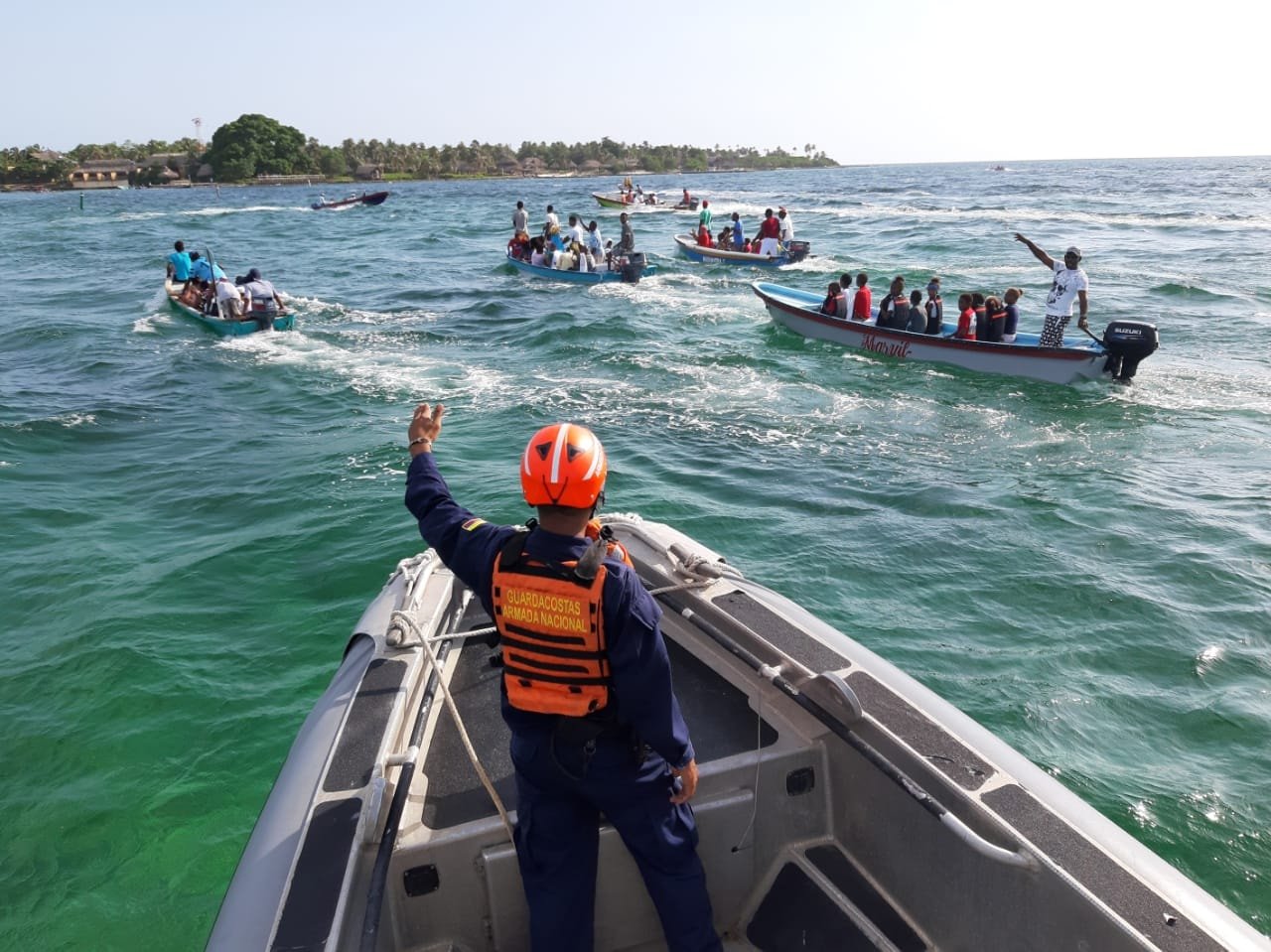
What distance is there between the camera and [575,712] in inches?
103

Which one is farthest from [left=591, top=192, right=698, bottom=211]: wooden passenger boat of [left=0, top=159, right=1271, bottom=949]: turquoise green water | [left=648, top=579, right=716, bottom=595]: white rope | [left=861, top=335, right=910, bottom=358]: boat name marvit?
[left=648, top=579, right=716, bottom=595]: white rope

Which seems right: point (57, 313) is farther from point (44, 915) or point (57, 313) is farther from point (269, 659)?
point (44, 915)

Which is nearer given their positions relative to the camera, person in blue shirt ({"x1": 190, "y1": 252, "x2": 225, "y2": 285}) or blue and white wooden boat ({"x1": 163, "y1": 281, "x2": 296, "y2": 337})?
blue and white wooden boat ({"x1": 163, "y1": 281, "x2": 296, "y2": 337})

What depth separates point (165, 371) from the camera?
16438 mm

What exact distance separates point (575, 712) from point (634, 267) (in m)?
23.4

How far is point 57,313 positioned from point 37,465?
44.1ft

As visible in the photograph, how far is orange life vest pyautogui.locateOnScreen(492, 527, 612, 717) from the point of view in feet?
8.13

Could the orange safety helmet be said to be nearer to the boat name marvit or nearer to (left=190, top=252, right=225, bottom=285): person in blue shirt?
the boat name marvit

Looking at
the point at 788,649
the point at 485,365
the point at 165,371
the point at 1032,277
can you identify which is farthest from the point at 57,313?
the point at 1032,277

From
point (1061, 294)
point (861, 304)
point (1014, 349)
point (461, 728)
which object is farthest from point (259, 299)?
point (461, 728)

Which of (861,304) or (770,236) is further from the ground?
(770,236)

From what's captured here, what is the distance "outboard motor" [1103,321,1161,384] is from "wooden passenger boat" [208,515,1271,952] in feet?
39.9

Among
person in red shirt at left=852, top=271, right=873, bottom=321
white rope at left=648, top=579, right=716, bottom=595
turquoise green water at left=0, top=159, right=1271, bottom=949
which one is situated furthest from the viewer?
person in red shirt at left=852, top=271, right=873, bottom=321

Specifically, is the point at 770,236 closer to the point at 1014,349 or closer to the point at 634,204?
the point at 1014,349
